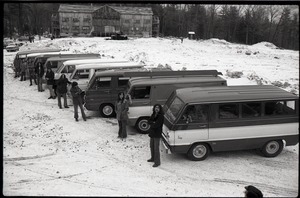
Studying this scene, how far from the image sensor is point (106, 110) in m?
12.3

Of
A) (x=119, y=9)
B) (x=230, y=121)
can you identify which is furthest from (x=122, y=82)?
(x=119, y=9)

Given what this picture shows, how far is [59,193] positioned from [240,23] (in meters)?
37.4

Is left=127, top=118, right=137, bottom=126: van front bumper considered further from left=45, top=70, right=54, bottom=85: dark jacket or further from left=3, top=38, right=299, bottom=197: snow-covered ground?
left=45, top=70, right=54, bottom=85: dark jacket

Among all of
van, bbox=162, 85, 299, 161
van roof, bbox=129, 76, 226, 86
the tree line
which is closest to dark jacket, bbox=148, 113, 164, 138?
van, bbox=162, 85, 299, 161

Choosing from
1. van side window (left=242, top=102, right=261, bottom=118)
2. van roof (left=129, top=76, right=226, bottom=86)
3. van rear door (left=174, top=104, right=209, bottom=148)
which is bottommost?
van rear door (left=174, top=104, right=209, bottom=148)

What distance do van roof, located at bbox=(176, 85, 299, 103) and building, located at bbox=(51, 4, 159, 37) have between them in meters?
61.1

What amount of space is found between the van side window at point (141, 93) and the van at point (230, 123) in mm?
2134

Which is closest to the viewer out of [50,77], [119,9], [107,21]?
[50,77]

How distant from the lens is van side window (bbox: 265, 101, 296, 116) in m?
8.18

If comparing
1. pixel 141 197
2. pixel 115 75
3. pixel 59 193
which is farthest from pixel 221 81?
pixel 59 193

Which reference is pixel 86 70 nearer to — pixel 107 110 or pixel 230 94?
pixel 107 110

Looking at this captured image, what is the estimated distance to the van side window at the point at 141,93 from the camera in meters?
10.3

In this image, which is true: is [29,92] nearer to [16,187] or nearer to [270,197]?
[16,187]

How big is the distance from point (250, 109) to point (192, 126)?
1693mm
